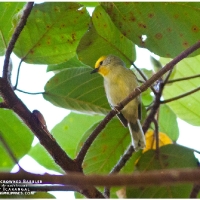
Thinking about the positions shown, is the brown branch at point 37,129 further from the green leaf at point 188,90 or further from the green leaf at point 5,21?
the green leaf at point 188,90

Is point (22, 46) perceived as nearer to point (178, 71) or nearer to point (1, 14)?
point (1, 14)

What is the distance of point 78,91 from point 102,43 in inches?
12.5

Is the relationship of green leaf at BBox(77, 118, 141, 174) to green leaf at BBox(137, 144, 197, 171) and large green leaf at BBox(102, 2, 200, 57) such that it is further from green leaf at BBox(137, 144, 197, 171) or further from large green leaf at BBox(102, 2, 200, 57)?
large green leaf at BBox(102, 2, 200, 57)

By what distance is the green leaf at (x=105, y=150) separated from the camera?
7.41 feet

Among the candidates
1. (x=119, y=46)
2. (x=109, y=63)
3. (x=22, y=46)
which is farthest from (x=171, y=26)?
(x=109, y=63)

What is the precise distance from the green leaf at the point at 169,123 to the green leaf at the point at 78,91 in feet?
2.42

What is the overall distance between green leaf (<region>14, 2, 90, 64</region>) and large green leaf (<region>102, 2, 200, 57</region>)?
0.57ft

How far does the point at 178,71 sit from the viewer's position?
261cm

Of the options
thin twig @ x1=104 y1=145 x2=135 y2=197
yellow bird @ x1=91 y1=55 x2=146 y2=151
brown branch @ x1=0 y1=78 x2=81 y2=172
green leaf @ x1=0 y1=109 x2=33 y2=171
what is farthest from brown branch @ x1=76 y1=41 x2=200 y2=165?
yellow bird @ x1=91 y1=55 x2=146 y2=151

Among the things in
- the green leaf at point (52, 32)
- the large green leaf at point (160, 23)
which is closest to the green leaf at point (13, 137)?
the green leaf at point (52, 32)

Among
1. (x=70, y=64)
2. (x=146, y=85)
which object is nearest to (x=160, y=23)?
(x=146, y=85)

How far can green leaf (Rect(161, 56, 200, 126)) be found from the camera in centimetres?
252

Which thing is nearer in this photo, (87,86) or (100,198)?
(100,198)

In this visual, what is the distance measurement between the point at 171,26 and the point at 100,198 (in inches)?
37.9
